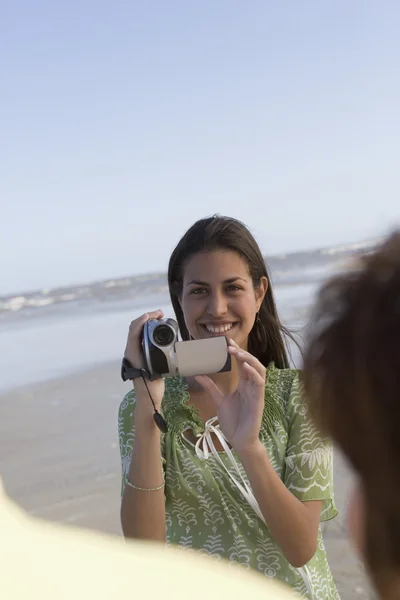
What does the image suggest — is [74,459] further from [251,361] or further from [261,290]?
[251,361]

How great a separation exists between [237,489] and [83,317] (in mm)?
12987

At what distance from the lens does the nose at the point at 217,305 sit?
224 cm

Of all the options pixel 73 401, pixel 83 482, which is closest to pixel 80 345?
pixel 73 401

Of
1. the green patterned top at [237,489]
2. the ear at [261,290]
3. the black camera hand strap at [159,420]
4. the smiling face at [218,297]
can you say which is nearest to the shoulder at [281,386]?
the green patterned top at [237,489]

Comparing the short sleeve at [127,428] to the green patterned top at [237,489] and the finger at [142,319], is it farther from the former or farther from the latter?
the finger at [142,319]

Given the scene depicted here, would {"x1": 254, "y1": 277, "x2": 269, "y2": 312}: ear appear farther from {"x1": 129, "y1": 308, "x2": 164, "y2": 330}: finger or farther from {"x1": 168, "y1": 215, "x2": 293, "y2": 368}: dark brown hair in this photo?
{"x1": 129, "y1": 308, "x2": 164, "y2": 330}: finger

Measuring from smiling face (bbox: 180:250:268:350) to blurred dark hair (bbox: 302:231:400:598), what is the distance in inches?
56.8

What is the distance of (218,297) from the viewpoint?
227 centimetres

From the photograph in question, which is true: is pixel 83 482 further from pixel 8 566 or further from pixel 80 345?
pixel 80 345

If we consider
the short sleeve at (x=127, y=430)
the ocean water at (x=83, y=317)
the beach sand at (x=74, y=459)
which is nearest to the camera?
the short sleeve at (x=127, y=430)

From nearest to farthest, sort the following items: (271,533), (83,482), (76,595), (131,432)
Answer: (76,595) < (271,533) < (131,432) < (83,482)

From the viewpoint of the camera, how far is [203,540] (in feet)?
6.69

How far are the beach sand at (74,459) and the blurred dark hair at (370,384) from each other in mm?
2750

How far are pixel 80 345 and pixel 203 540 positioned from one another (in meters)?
8.45
